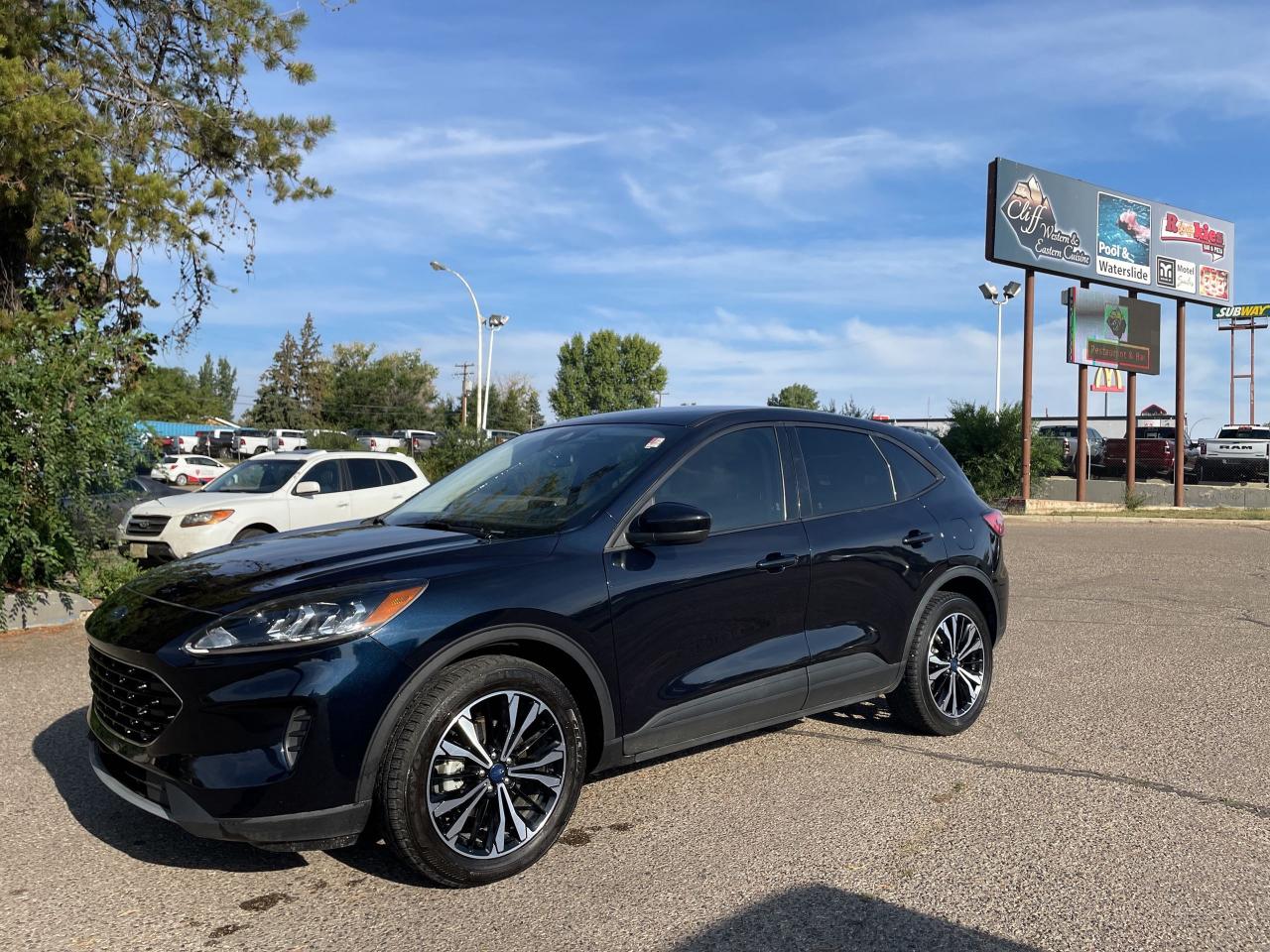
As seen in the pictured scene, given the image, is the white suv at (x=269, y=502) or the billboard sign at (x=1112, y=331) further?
the billboard sign at (x=1112, y=331)

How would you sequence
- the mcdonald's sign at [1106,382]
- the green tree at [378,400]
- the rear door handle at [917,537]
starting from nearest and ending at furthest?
the rear door handle at [917,537] → the mcdonald's sign at [1106,382] → the green tree at [378,400]

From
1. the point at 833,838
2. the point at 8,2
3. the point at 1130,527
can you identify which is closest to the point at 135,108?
the point at 8,2

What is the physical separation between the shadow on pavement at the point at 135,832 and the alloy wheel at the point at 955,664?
3.30 m

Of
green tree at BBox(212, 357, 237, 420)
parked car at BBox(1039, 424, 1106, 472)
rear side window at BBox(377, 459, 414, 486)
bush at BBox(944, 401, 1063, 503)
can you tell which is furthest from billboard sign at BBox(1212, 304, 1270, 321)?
green tree at BBox(212, 357, 237, 420)

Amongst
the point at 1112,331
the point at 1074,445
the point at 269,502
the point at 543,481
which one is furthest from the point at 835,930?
the point at 1074,445

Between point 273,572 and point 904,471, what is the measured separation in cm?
337

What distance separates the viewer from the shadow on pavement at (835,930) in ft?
10.6

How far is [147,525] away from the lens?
460 inches

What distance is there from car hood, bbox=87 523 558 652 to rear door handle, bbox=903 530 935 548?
6.96 ft

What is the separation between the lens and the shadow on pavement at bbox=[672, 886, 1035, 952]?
10.6 feet

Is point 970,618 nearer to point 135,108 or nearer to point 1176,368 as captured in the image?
point 135,108

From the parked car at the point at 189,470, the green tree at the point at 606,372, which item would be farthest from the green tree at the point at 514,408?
the parked car at the point at 189,470

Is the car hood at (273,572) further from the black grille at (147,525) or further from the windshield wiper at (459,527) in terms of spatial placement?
the black grille at (147,525)

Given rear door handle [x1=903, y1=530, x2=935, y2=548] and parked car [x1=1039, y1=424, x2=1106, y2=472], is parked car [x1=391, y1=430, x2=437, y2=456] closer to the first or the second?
parked car [x1=1039, y1=424, x2=1106, y2=472]
